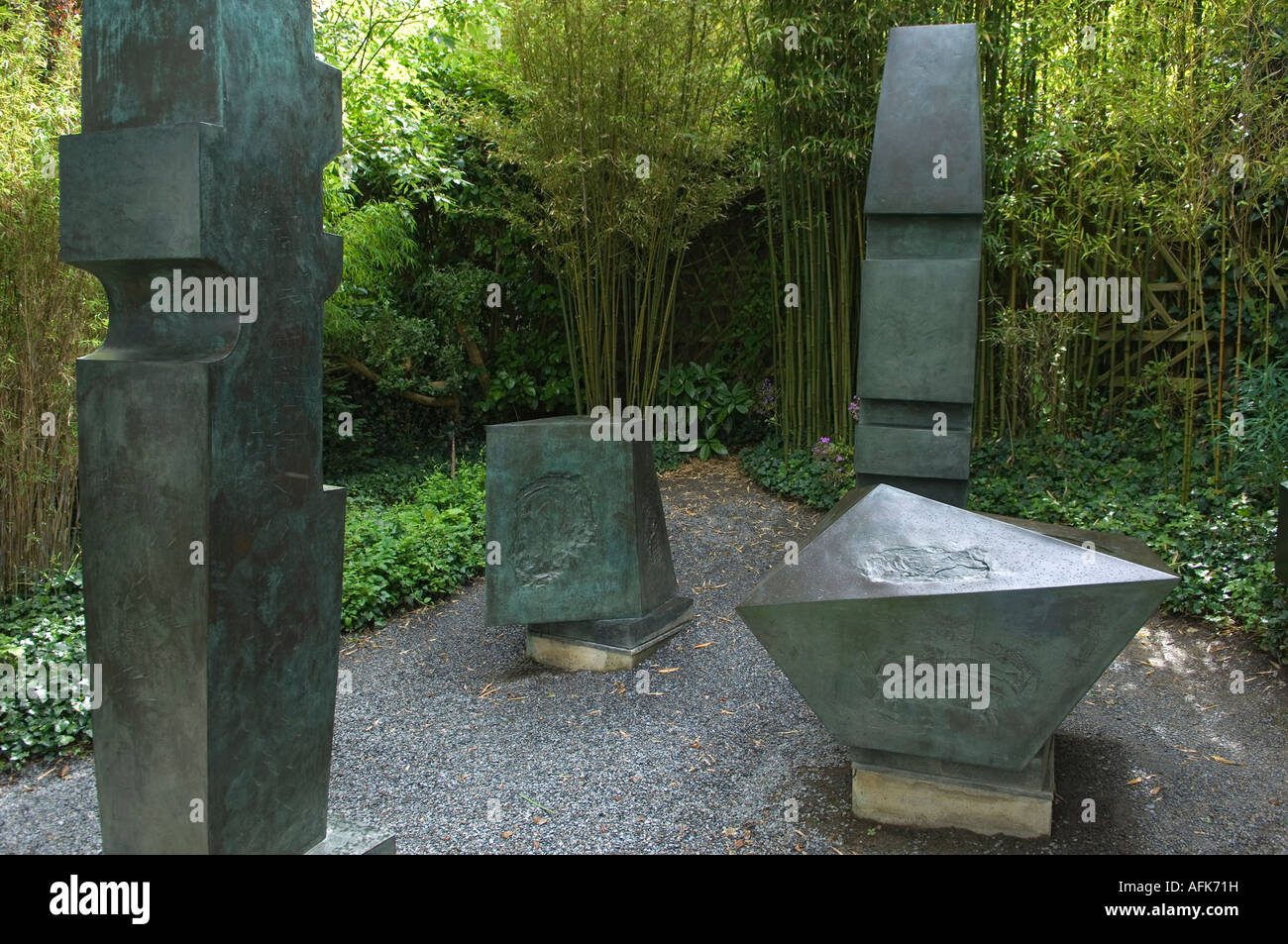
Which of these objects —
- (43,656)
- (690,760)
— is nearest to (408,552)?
(43,656)

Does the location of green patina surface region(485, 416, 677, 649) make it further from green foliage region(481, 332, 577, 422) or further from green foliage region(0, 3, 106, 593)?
green foliage region(481, 332, 577, 422)

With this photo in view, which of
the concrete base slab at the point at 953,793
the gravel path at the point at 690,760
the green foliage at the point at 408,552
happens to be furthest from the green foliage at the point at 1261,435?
the green foliage at the point at 408,552

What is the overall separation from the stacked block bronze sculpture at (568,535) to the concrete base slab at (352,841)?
163cm

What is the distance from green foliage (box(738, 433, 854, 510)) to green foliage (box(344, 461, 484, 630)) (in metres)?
1.88

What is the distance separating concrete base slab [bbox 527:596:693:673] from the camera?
367 centimetres

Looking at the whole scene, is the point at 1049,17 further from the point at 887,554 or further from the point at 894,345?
the point at 887,554

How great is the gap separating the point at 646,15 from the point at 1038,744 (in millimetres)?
4252

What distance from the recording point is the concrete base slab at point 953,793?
232cm

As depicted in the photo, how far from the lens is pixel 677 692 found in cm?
339

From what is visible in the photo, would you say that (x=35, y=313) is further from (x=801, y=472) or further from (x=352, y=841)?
(x=801, y=472)

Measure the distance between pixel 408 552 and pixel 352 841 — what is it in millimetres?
2648

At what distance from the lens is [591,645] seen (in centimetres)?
370

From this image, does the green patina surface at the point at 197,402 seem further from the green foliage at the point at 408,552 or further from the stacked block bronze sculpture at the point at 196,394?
the green foliage at the point at 408,552
